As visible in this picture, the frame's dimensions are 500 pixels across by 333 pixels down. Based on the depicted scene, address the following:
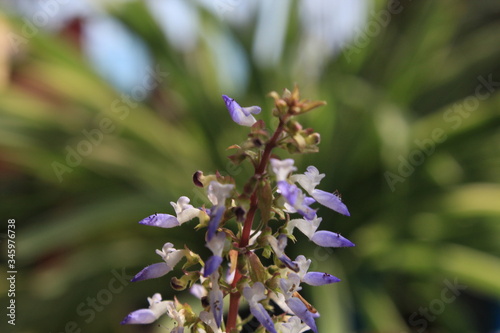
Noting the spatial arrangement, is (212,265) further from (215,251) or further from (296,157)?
(296,157)

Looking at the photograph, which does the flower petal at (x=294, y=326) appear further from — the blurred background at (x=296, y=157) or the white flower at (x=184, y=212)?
the blurred background at (x=296, y=157)

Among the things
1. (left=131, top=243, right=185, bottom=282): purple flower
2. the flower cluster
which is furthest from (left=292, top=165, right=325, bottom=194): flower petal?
(left=131, top=243, right=185, bottom=282): purple flower

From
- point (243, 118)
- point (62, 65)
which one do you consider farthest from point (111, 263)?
point (243, 118)

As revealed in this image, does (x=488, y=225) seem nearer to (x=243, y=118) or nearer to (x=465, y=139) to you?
(x=465, y=139)

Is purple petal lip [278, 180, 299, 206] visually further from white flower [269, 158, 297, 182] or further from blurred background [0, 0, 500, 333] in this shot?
blurred background [0, 0, 500, 333]

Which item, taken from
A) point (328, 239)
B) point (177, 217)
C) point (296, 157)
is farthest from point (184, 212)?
point (296, 157)

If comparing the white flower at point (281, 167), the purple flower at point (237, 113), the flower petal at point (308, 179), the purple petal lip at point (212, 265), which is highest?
the purple flower at point (237, 113)

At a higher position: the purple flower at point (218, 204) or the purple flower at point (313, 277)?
the purple flower at point (218, 204)

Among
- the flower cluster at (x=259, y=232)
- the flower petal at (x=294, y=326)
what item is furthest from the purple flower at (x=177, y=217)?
the flower petal at (x=294, y=326)
